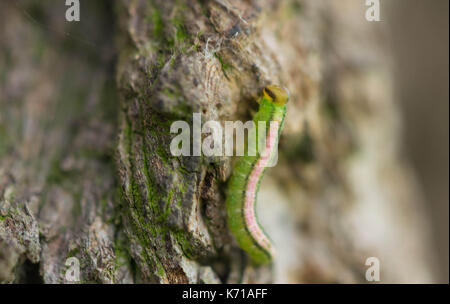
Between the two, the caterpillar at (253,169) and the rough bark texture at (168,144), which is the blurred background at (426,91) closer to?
the rough bark texture at (168,144)

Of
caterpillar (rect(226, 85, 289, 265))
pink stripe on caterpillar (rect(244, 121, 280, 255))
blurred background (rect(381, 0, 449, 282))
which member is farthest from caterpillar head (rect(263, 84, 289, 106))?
blurred background (rect(381, 0, 449, 282))

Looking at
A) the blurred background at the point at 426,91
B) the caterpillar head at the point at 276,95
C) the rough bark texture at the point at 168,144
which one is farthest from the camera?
the blurred background at the point at 426,91

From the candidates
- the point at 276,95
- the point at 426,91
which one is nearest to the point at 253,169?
the point at 276,95

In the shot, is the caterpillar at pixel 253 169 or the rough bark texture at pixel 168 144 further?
the caterpillar at pixel 253 169

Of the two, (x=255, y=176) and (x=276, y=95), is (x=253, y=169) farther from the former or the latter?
(x=276, y=95)

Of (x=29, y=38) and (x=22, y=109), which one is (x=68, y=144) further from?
(x=29, y=38)

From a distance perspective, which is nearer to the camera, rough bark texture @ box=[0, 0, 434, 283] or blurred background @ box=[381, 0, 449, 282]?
rough bark texture @ box=[0, 0, 434, 283]

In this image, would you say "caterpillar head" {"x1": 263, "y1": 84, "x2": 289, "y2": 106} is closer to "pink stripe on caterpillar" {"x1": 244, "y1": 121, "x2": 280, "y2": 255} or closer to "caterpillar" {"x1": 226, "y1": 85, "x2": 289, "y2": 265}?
"caterpillar" {"x1": 226, "y1": 85, "x2": 289, "y2": 265}

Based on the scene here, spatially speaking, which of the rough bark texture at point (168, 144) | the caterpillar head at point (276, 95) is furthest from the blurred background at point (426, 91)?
the caterpillar head at point (276, 95)
